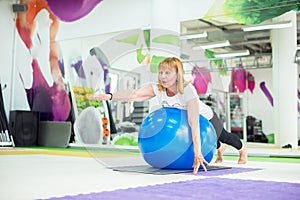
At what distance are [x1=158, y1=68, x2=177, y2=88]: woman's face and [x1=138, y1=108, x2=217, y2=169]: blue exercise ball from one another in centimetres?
21

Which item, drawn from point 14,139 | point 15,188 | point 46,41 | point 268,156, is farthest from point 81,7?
point 15,188

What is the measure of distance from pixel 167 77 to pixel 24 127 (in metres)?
5.67

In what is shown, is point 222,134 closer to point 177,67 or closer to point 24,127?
point 177,67

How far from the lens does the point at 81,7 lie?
8.17 metres

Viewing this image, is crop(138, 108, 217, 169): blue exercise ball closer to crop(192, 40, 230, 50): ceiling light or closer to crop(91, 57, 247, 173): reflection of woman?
crop(91, 57, 247, 173): reflection of woman

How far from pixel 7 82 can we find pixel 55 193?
7422 millimetres

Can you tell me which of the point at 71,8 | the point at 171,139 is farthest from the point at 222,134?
the point at 71,8

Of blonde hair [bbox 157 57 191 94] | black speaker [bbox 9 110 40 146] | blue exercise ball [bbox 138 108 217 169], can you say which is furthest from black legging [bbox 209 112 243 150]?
black speaker [bbox 9 110 40 146]

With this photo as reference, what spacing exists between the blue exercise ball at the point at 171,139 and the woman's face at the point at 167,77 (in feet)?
0.69

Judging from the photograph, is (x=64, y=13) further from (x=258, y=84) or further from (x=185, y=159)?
(x=185, y=159)

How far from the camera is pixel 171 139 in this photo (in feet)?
9.14

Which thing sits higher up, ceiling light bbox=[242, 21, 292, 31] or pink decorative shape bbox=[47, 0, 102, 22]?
pink decorative shape bbox=[47, 0, 102, 22]

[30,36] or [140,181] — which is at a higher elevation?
[30,36]

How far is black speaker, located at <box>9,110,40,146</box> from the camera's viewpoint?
7.73 m
